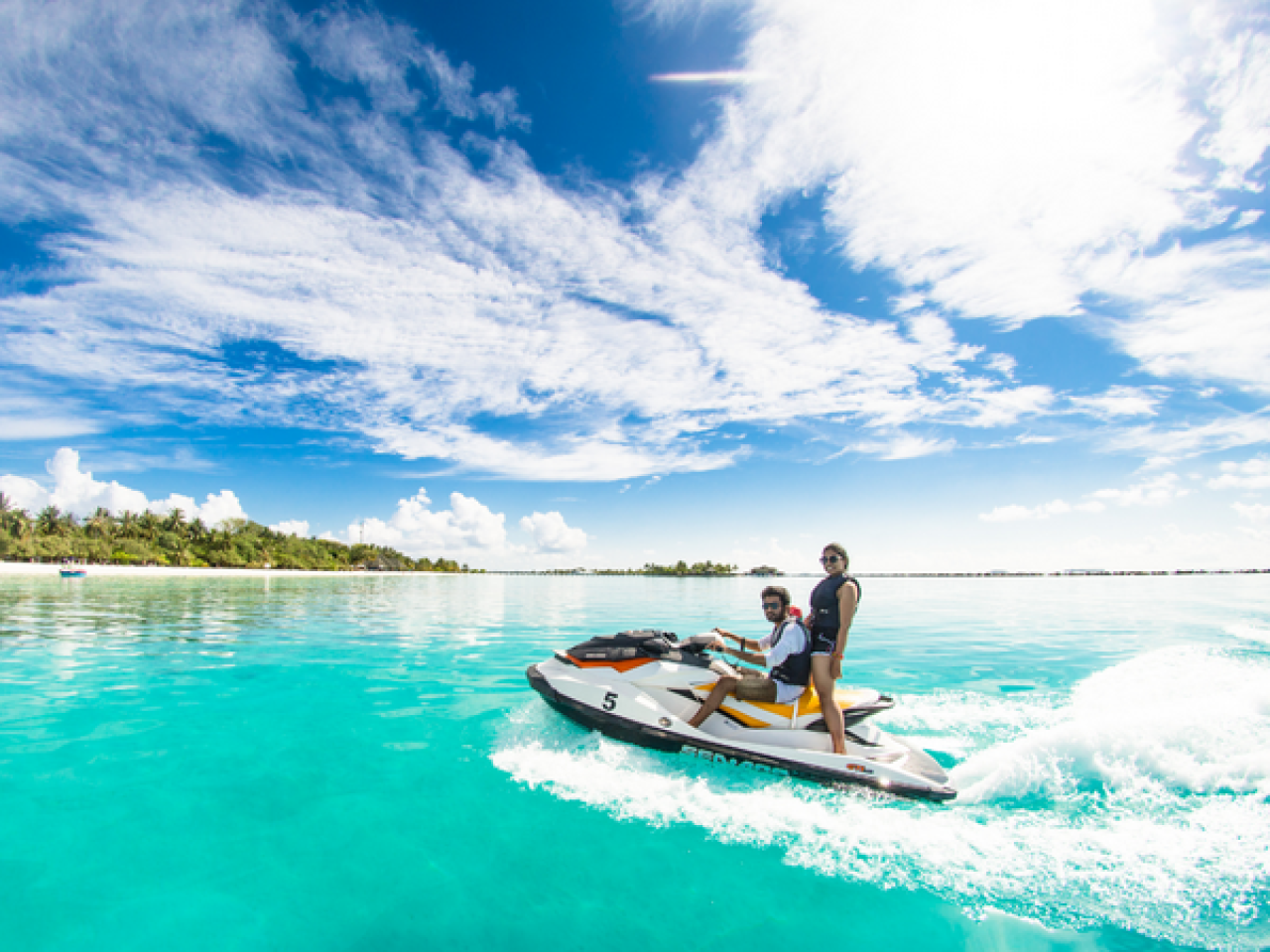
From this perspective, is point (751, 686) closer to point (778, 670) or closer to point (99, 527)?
point (778, 670)

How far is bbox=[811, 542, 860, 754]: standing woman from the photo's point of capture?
5598mm

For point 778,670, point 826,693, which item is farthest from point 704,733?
point 826,693

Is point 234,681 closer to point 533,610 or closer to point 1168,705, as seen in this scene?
point 1168,705

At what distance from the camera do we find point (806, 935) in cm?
346

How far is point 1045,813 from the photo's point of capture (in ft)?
15.8

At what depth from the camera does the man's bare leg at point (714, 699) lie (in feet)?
19.5

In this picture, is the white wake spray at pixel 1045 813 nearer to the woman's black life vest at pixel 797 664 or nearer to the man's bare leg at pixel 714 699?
the man's bare leg at pixel 714 699

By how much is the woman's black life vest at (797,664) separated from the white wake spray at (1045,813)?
98cm

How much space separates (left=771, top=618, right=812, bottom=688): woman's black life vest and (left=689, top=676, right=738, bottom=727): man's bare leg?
1.67 feet

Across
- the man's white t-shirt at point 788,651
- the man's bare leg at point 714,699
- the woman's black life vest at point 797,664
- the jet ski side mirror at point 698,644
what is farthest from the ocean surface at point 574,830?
the jet ski side mirror at point 698,644

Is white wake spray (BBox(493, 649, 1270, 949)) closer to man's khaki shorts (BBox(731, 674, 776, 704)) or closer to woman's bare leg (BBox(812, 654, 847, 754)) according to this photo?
woman's bare leg (BBox(812, 654, 847, 754))

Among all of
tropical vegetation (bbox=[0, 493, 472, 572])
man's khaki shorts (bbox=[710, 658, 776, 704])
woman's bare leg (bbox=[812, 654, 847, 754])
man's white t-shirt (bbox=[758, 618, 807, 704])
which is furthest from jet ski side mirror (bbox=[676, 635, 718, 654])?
tropical vegetation (bbox=[0, 493, 472, 572])

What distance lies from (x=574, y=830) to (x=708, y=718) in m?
2.04

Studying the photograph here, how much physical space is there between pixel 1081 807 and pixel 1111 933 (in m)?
1.84
